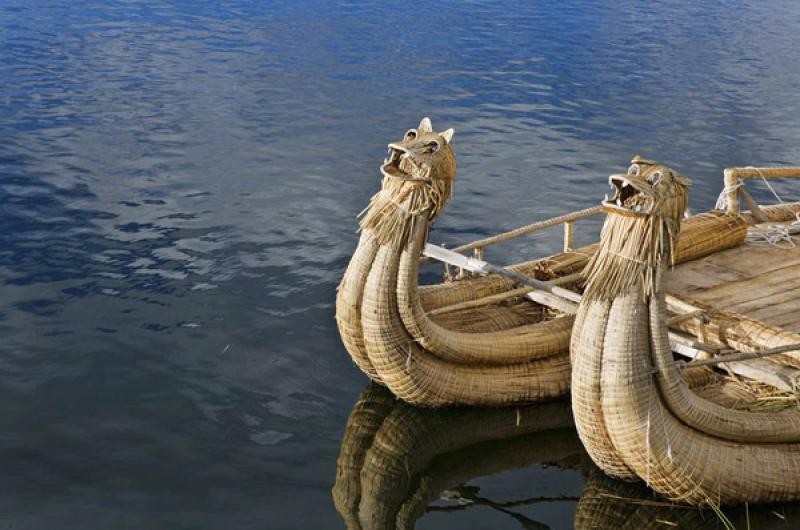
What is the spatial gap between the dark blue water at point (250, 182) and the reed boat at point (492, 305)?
1.04m

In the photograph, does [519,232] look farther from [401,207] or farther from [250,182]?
→ [250,182]

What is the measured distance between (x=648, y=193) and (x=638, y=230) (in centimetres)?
29

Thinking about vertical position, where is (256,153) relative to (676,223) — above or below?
below

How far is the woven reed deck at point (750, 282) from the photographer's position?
1072 cm

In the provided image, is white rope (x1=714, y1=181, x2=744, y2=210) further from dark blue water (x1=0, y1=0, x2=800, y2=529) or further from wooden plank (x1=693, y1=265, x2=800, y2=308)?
dark blue water (x1=0, y1=0, x2=800, y2=529)

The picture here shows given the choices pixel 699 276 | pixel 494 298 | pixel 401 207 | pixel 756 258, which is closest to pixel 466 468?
pixel 494 298

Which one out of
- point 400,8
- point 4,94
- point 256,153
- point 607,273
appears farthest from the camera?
point 400,8

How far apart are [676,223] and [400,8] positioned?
36181mm

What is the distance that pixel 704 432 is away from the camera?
8.51 metres

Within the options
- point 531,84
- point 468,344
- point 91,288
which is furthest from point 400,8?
point 468,344

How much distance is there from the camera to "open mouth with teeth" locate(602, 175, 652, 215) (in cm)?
782

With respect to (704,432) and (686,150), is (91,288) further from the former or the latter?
(686,150)

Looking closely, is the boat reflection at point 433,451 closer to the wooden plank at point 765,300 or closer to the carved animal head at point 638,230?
the wooden plank at point 765,300

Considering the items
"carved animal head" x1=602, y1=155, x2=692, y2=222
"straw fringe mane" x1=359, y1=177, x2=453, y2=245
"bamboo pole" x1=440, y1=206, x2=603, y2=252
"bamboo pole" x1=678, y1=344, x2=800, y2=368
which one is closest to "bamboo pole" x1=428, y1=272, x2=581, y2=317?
"bamboo pole" x1=440, y1=206, x2=603, y2=252
